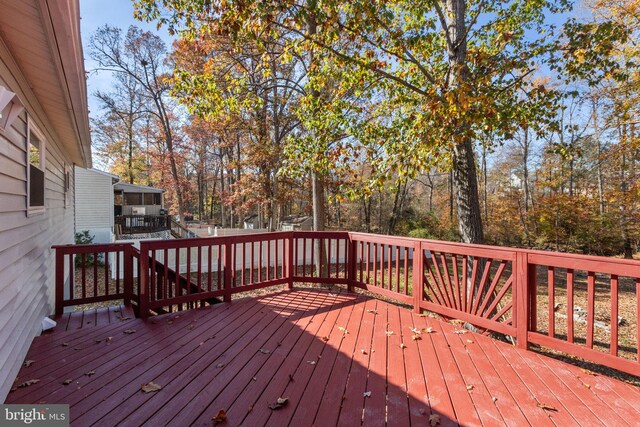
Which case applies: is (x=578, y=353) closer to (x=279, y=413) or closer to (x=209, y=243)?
(x=279, y=413)

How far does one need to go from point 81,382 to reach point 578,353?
391 cm

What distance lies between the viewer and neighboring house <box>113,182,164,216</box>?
17.7m

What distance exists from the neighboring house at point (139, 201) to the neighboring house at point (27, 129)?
1533cm

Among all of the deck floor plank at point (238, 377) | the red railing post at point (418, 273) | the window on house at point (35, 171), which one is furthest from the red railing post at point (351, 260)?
the window on house at point (35, 171)

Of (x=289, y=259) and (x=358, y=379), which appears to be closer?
(x=358, y=379)

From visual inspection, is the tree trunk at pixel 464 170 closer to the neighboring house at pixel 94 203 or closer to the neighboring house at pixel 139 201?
the neighboring house at pixel 94 203

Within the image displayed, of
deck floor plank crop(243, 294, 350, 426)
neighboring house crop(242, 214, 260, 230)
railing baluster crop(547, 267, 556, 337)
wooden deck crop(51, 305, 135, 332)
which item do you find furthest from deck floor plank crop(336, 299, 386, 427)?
neighboring house crop(242, 214, 260, 230)

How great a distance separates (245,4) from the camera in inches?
155

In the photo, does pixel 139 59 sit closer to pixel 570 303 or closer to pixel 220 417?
pixel 220 417

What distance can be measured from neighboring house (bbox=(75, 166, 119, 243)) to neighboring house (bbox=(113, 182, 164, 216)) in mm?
3723

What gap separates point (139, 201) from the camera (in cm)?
1945

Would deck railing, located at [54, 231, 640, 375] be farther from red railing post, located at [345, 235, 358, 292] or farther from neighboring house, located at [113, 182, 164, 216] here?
neighboring house, located at [113, 182, 164, 216]

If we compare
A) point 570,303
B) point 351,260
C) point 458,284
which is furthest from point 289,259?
point 570,303

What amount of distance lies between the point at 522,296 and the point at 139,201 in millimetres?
21295
